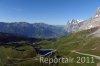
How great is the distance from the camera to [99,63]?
190375mm

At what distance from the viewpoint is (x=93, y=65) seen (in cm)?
19238

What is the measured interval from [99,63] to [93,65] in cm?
536
